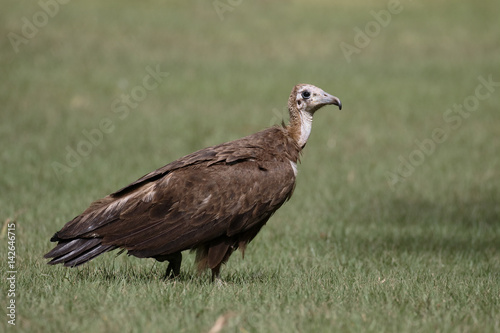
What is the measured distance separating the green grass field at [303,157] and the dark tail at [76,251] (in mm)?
209

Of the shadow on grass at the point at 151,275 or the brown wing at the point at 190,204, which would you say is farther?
the shadow on grass at the point at 151,275

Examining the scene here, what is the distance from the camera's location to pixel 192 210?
6.27 m

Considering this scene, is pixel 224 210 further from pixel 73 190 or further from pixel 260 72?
pixel 260 72

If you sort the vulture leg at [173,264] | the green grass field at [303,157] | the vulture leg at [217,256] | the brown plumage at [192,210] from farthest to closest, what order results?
1. the vulture leg at [173,264]
2. the vulture leg at [217,256]
3. the brown plumage at [192,210]
4. the green grass field at [303,157]

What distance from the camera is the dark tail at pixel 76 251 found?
6.05 metres

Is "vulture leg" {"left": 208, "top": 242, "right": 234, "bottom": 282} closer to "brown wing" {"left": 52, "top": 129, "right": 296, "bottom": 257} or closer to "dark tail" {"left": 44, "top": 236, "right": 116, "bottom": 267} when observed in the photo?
"brown wing" {"left": 52, "top": 129, "right": 296, "bottom": 257}

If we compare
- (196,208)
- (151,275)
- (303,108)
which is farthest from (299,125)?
(151,275)

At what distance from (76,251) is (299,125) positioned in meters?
2.37

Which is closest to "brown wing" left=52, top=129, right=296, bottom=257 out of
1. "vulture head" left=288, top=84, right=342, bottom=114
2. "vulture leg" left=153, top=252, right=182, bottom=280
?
"vulture leg" left=153, top=252, right=182, bottom=280

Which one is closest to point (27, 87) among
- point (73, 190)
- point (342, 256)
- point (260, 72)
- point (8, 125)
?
point (8, 125)

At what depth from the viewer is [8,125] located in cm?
1546

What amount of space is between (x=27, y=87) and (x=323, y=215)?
10.8 metres

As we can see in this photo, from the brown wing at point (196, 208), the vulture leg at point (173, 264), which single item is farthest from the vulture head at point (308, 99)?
the vulture leg at point (173, 264)

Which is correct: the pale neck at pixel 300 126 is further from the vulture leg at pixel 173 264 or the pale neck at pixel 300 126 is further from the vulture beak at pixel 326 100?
the vulture leg at pixel 173 264
